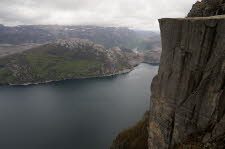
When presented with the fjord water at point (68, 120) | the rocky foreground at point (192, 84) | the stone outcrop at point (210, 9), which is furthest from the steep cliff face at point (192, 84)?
the fjord water at point (68, 120)

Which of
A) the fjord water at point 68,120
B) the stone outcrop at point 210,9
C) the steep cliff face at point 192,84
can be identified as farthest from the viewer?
the fjord water at point 68,120

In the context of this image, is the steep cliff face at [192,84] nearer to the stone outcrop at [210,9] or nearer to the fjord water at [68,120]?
the stone outcrop at [210,9]

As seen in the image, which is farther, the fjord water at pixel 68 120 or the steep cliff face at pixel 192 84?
the fjord water at pixel 68 120

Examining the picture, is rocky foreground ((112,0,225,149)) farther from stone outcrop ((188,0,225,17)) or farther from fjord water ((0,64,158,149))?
fjord water ((0,64,158,149))

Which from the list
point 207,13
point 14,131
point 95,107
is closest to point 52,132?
point 14,131

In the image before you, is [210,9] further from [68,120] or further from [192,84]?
[68,120]

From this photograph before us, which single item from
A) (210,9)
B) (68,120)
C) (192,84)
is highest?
(210,9)

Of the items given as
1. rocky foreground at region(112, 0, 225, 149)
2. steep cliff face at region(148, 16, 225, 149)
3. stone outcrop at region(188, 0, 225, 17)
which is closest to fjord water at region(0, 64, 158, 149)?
rocky foreground at region(112, 0, 225, 149)

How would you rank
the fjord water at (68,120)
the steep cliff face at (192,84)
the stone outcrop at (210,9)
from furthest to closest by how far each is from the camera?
the fjord water at (68,120) < the stone outcrop at (210,9) < the steep cliff face at (192,84)

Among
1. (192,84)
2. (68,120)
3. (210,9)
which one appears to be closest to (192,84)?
(192,84)
